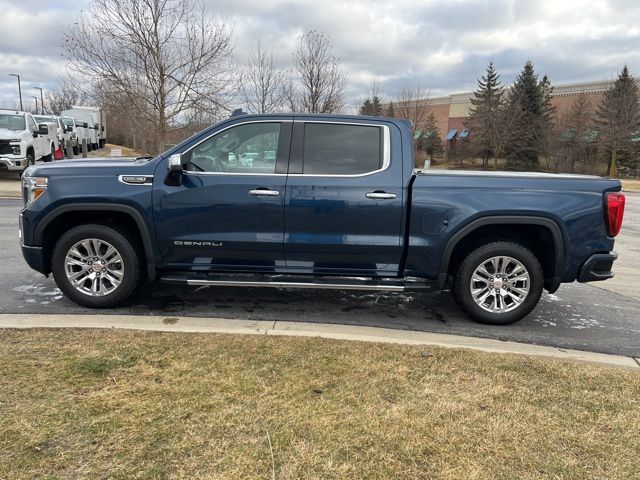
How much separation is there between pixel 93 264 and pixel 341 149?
2610mm

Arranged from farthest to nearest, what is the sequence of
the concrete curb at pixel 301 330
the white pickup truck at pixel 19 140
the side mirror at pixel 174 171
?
the white pickup truck at pixel 19 140 → the side mirror at pixel 174 171 → the concrete curb at pixel 301 330

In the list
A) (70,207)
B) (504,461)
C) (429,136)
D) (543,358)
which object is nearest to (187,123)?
(70,207)

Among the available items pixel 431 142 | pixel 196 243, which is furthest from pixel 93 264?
pixel 431 142

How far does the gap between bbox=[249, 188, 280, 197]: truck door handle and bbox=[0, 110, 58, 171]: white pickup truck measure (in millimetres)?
14692

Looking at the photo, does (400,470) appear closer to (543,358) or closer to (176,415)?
(176,415)

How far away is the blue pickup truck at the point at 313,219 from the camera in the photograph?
461 centimetres

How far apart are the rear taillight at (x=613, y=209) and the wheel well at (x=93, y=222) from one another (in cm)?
433

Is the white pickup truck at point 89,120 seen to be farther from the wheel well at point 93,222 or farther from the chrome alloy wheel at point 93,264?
the chrome alloy wheel at point 93,264

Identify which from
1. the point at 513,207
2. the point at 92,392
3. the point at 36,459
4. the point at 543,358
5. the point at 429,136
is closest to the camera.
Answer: the point at 36,459

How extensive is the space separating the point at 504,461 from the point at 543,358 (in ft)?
5.40

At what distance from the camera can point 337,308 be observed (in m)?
5.28

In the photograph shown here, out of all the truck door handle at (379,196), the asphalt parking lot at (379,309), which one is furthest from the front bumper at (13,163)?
the truck door handle at (379,196)

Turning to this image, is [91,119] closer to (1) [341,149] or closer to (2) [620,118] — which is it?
(1) [341,149]

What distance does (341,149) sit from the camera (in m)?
4.80
